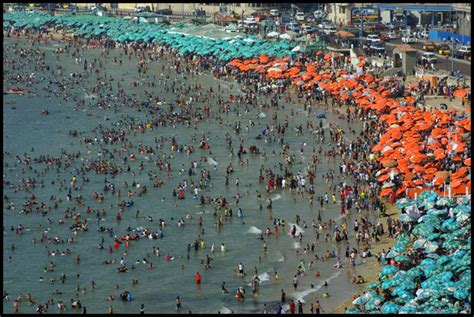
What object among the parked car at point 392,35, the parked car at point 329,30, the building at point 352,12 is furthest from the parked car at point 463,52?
the building at point 352,12

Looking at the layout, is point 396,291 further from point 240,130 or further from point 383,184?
point 240,130

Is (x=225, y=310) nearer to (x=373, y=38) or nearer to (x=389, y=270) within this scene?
(x=389, y=270)

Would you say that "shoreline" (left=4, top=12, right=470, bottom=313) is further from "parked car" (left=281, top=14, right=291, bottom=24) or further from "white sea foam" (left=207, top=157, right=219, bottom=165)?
"parked car" (left=281, top=14, right=291, bottom=24)

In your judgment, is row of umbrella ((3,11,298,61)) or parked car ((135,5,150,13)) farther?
parked car ((135,5,150,13))

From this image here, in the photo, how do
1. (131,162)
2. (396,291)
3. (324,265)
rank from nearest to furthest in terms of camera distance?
1. (396,291)
2. (324,265)
3. (131,162)

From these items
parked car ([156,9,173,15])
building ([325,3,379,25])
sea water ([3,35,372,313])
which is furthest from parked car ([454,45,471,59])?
parked car ([156,9,173,15])

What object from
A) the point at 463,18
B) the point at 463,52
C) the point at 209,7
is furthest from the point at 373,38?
the point at 209,7

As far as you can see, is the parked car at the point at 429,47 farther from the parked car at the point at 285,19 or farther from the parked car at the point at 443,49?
the parked car at the point at 285,19

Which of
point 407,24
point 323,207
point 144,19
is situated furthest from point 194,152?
point 144,19
